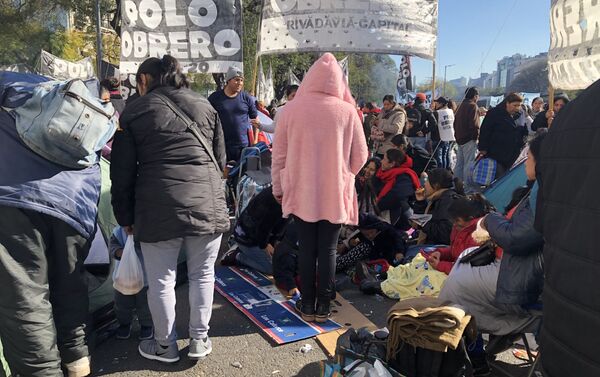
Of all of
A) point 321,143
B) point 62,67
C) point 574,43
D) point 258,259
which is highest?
point 62,67

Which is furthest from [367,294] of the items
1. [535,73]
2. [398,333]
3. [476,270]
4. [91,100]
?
[535,73]

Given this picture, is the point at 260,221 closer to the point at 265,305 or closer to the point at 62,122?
the point at 265,305

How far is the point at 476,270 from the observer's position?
282 centimetres

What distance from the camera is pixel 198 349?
2932 mm

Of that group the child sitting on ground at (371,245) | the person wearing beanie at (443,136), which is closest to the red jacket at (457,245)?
the child sitting on ground at (371,245)

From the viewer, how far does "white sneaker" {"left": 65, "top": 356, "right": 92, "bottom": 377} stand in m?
2.67

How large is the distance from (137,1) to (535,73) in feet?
220

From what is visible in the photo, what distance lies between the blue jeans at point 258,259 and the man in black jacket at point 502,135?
3.87 m

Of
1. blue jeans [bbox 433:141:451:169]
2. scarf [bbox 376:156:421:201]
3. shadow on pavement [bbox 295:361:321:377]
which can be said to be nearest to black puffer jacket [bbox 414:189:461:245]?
scarf [bbox 376:156:421:201]

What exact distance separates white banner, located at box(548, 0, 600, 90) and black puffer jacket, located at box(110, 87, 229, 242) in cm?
290

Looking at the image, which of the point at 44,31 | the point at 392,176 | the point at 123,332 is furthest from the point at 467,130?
the point at 44,31

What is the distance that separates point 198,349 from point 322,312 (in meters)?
0.96

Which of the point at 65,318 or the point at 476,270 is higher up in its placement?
the point at 476,270

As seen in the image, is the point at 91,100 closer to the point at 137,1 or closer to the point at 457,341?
the point at 457,341
